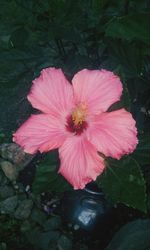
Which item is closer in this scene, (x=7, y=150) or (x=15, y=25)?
(x=15, y=25)

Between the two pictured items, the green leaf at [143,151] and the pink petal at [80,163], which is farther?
the green leaf at [143,151]

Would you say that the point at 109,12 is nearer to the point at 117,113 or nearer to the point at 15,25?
the point at 15,25

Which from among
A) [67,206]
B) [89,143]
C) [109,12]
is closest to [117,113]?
[89,143]

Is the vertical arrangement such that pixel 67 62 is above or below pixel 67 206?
above

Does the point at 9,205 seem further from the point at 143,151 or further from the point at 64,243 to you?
the point at 143,151

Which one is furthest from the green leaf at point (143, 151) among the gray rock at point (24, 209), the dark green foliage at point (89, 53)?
the gray rock at point (24, 209)

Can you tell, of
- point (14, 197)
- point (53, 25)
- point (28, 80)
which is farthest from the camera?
point (14, 197)

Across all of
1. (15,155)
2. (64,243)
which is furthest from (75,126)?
(15,155)

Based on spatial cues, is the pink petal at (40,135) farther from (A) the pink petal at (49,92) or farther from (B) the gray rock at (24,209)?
(B) the gray rock at (24,209)
